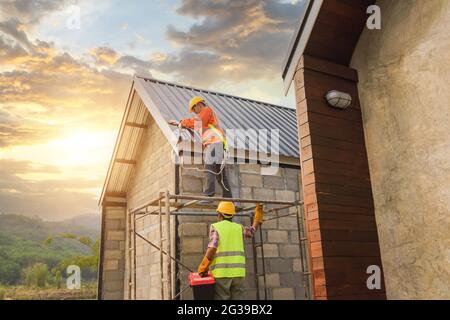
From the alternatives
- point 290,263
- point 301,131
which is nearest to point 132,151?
point 290,263

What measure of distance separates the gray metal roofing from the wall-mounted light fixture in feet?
13.1

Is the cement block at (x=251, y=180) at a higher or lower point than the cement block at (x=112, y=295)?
higher

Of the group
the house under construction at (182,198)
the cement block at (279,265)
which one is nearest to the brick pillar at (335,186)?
the house under construction at (182,198)

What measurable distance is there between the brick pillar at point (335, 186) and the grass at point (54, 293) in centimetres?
1184

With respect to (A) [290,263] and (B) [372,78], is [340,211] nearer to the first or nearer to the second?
(B) [372,78]

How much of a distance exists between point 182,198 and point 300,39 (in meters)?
3.61

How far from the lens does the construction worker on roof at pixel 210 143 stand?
7.90 meters

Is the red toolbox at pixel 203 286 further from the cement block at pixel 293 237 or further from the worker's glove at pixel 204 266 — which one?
the cement block at pixel 293 237

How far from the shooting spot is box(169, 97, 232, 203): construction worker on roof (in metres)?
7.90

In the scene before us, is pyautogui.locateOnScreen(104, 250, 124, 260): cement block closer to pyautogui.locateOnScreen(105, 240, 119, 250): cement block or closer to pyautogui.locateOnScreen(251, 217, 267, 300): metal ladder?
pyautogui.locateOnScreen(105, 240, 119, 250): cement block

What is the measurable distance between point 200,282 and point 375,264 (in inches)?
100

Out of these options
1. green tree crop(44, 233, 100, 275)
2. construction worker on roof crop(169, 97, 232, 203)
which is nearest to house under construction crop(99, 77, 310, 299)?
construction worker on roof crop(169, 97, 232, 203)

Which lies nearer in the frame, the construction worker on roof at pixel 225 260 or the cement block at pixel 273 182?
the construction worker on roof at pixel 225 260

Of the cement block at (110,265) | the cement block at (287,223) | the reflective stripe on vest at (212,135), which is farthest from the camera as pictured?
the cement block at (110,265)
